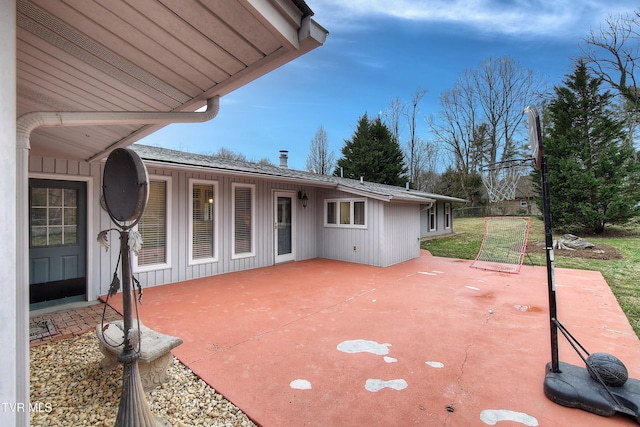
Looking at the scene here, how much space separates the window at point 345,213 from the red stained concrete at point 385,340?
82.0 inches

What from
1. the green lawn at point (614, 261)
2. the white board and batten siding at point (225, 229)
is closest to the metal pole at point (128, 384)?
the white board and batten siding at point (225, 229)

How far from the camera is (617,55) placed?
14078 millimetres

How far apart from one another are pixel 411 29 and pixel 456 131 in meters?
11.0

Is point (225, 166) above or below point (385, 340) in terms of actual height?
above

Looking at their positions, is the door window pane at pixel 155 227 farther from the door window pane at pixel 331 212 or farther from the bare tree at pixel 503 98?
the bare tree at pixel 503 98

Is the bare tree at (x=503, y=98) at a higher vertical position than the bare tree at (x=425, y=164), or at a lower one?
higher

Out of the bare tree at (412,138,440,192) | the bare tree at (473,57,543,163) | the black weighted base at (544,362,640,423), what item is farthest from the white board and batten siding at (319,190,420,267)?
the bare tree at (412,138,440,192)

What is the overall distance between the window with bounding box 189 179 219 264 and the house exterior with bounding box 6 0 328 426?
3157mm

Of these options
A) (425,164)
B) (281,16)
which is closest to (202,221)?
(281,16)

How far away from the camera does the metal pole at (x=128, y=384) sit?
5.86ft

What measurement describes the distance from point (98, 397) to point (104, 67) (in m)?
2.47

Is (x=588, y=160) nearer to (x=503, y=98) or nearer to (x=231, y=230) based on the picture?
(x=503, y=98)

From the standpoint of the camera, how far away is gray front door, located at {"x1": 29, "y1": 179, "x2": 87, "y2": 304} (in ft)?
13.8

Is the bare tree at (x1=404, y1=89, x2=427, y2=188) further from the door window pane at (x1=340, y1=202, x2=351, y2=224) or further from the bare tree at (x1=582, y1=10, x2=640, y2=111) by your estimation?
the door window pane at (x1=340, y1=202, x2=351, y2=224)
